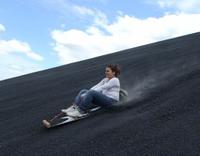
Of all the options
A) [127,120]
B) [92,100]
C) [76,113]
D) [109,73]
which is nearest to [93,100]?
[92,100]

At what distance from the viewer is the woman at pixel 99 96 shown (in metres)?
8.24

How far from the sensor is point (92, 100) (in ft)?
27.2

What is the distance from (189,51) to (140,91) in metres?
5.00

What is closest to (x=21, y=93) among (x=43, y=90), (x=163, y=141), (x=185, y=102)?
(x=43, y=90)

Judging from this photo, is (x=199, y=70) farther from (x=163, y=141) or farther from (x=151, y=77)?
(x=163, y=141)

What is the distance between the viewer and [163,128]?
6.67 m

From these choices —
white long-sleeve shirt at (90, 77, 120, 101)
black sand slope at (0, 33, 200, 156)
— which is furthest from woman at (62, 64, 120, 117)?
black sand slope at (0, 33, 200, 156)

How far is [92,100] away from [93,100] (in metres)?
0.03

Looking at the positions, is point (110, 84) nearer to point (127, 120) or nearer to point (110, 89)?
point (110, 89)

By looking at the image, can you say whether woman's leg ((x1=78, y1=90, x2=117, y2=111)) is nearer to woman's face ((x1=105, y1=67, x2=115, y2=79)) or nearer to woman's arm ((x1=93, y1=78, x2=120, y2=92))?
woman's arm ((x1=93, y1=78, x2=120, y2=92))

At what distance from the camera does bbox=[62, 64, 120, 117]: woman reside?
8242 millimetres

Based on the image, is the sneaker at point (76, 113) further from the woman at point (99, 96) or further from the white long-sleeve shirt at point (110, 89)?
the white long-sleeve shirt at point (110, 89)

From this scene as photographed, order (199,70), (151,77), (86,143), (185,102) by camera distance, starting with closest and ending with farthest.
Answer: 1. (86,143)
2. (185,102)
3. (199,70)
4. (151,77)

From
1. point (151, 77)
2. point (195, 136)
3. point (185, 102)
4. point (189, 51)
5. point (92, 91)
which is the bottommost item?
point (195, 136)
